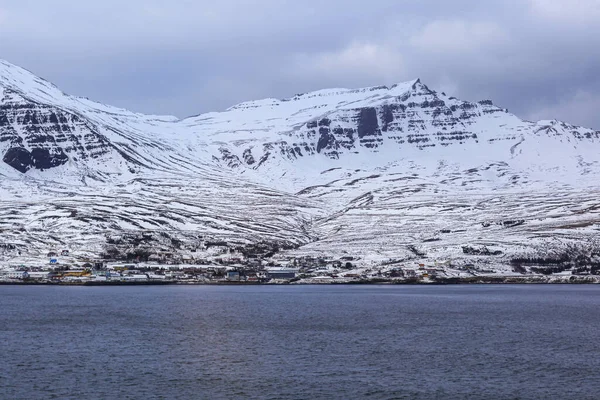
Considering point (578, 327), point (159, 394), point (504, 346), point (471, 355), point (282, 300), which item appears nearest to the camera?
point (159, 394)

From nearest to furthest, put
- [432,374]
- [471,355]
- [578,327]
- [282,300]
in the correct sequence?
[432,374], [471,355], [578,327], [282,300]

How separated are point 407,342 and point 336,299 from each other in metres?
67.7

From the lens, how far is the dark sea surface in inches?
2608

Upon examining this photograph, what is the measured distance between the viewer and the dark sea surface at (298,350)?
66.2 m

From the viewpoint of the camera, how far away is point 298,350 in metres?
86.1

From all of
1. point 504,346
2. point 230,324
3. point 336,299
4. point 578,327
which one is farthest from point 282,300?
point 504,346

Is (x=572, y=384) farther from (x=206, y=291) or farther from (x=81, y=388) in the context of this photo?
(x=206, y=291)

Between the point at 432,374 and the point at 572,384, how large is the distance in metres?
11.1

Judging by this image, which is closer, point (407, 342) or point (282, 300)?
point (407, 342)

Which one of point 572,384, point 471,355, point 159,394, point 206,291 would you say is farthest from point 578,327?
point 206,291

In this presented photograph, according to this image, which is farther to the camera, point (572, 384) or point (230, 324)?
point (230, 324)

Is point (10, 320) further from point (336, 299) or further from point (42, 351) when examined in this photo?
point (336, 299)

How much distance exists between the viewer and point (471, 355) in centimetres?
8269

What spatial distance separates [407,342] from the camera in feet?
303
